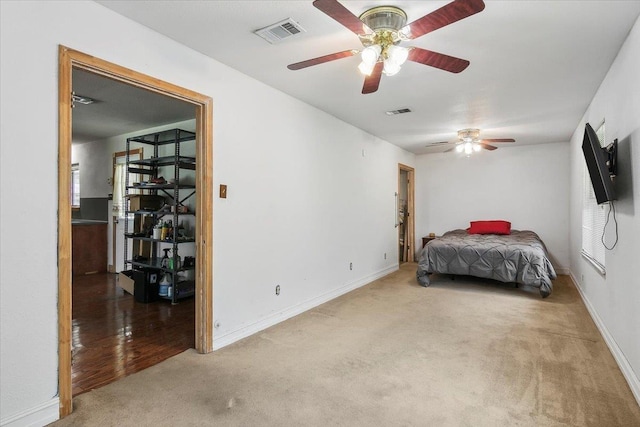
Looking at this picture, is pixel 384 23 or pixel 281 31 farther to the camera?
pixel 281 31

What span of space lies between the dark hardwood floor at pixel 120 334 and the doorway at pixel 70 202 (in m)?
0.35

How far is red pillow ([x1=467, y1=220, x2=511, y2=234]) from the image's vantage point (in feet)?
20.9

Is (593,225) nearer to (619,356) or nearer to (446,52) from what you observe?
(619,356)

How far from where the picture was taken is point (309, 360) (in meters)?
2.68

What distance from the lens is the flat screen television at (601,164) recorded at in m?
2.55

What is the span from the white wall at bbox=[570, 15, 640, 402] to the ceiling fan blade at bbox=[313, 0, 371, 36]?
5.93 ft

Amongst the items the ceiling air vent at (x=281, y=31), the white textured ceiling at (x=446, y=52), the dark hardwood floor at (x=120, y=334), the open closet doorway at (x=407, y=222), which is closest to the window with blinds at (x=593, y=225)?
the white textured ceiling at (x=446, y=52)

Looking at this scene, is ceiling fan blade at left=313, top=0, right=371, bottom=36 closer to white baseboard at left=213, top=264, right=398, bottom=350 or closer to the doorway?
the doorway

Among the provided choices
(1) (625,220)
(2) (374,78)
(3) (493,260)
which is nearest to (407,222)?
(3) (493,260)

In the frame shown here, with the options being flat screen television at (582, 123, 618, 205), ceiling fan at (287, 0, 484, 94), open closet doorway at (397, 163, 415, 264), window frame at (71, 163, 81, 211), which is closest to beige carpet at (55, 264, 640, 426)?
flat screen television at (582, 123, 618, 205)

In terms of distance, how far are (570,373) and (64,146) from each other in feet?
11.9

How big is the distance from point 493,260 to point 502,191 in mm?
2551

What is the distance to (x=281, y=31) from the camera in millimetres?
2346

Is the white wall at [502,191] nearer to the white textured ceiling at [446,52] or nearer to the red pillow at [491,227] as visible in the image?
the red pillow at [491,227]
